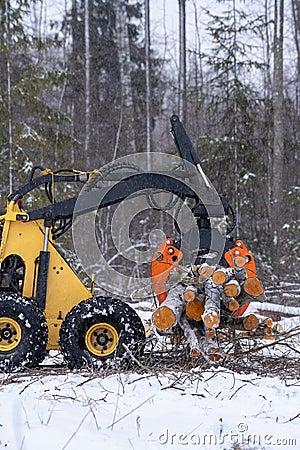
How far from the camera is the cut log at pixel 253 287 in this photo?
599 centimetres

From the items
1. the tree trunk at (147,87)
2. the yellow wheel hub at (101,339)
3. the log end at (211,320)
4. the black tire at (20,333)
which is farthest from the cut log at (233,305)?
the tree trunk at (147,87)

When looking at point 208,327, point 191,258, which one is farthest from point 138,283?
point 208,327

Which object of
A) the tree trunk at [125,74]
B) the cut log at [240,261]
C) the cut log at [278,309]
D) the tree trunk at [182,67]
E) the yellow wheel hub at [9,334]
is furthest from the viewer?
the tree trunk at [125,74]

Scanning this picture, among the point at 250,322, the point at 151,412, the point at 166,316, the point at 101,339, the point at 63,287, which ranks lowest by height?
the point at 151,412

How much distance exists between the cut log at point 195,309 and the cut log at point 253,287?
50cm

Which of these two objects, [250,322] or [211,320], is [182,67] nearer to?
[250,322]

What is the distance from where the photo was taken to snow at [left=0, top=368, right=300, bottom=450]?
384 centimetres

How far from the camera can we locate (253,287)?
19.7ft

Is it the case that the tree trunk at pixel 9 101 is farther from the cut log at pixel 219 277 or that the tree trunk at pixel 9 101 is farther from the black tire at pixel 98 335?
the cut log at pixel 219 277

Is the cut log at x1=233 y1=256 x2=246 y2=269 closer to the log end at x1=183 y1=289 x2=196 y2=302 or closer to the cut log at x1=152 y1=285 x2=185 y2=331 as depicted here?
the log end at x1=183 y1=289 x2=196 y2=302

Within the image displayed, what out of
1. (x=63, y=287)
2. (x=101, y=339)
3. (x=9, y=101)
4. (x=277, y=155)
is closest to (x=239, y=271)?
(x=101, y=339)

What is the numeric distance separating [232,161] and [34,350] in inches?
571

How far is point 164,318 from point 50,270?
56.6 inches

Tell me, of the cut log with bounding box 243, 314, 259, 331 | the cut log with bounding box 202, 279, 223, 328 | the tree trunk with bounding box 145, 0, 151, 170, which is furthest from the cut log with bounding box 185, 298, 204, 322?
the tree trunk with bounding box 145, 0, 151, 170
